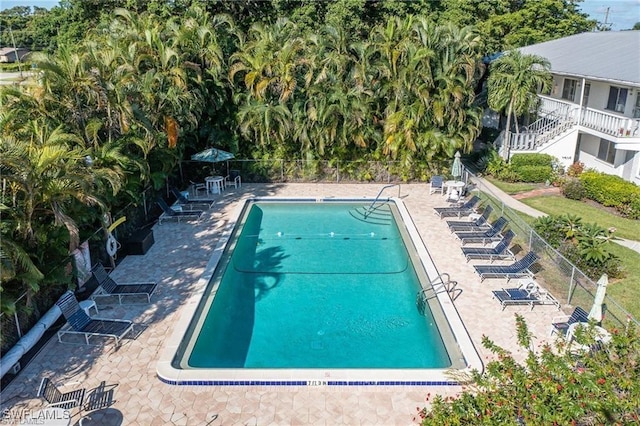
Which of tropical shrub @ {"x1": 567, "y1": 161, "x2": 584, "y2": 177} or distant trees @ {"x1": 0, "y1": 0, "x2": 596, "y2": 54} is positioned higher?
distant trees @ {"x1": 0, "y1": 0, "x2": 596, "y2": 54}

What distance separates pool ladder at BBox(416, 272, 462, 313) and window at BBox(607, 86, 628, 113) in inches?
682

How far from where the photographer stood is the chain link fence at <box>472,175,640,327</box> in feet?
37.6

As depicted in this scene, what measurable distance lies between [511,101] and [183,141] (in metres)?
16.8

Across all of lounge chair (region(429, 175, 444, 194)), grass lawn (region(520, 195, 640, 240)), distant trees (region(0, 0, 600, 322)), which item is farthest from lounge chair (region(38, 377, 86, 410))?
grass lawn (region(520, 195, 640, 240))

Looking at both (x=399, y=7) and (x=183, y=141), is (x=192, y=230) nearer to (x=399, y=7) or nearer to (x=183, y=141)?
(x=183, y=141)

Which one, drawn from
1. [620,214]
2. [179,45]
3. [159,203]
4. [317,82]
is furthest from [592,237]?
[179,45]

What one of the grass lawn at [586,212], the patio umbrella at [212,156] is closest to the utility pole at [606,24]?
the grass lawn at [586,212]

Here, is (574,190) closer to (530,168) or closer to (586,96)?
(530,168)

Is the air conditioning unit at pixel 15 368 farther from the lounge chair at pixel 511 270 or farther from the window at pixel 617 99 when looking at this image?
the window at pixel 617 99

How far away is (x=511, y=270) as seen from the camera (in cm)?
1435

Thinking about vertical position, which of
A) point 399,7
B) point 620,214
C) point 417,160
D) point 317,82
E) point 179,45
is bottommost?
point 620,214

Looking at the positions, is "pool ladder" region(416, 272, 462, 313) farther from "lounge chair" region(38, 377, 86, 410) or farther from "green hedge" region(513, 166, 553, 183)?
"green hedge" region(513, 166, 553, 183)

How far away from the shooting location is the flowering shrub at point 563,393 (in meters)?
5.01

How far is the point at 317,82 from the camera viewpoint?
73.9 ft
